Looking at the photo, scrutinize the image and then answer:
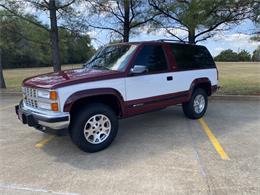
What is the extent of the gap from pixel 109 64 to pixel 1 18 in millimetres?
7803

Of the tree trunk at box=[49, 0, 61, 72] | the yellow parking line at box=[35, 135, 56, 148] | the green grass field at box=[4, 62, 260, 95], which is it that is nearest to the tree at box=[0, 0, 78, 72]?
the tree trunk at box=[49, 0, 61, 72]

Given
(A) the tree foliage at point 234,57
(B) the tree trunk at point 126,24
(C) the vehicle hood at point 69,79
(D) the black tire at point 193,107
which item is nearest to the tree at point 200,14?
(B) the tree trunk at point 126,24

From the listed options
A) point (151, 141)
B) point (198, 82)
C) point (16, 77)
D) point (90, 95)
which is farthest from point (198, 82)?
point (16, 77)

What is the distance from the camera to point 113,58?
17.2ft

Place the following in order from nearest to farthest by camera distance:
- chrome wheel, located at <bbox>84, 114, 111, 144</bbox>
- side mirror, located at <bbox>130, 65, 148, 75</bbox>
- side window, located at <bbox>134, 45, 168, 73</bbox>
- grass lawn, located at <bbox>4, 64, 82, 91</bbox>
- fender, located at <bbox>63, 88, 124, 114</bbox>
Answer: fender, located at <bbox>63, 88, 124, 114</bbox> → chrome wheel, located at <bbox>84, 114, 111, 144</bbox> → side mirror, located at <bbox>130, 65, 148, 75</bbox> → side window, located at <bbox>134, 45, 168, 73</bbox> → grass lawn, located at <bbox>4, 64, 82, 91</bbox>

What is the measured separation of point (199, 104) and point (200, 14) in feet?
11.4

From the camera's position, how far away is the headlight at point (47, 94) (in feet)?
13.0

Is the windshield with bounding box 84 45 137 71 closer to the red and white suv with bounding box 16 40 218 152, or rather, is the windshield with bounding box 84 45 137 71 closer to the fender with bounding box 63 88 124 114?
the red and white suv with bounding box 16 40 218 152

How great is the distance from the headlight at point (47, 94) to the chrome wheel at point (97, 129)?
735 millimetres

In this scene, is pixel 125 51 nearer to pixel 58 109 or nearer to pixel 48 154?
pixel 58 109

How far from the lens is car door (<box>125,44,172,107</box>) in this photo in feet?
16.2

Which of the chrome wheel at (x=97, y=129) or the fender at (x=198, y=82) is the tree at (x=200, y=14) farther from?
the chrome wheel at (x=97, y=129)

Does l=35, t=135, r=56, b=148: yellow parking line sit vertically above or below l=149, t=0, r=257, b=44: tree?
below

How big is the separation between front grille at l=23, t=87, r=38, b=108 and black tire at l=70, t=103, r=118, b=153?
79 centimetres
